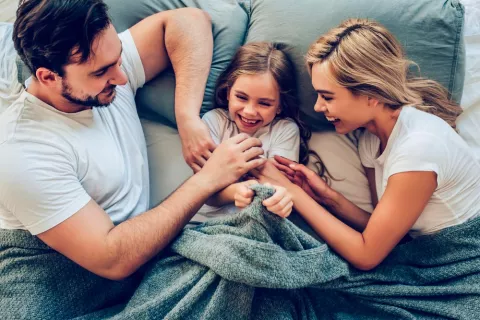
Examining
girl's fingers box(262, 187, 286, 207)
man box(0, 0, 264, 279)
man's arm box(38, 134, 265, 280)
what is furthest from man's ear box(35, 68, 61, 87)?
girl's fingers box(262, 187, 286, 207)

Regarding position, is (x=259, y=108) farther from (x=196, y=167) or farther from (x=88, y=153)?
(x=88, y=153)

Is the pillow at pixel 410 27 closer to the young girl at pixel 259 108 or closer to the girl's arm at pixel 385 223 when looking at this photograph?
the young girl at pixel 259 108

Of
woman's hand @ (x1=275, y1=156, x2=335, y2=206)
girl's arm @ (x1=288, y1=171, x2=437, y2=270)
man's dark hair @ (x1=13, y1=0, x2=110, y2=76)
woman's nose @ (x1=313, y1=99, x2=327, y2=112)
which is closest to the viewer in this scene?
man's dark hair @ (x1=13, y1=0, x2=110, y2=76)

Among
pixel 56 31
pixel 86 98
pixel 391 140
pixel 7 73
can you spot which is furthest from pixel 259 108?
pixel 7 73

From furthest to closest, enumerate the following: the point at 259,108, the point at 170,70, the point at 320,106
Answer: the point at 170,70
the point at 259,108
the point at 320,106

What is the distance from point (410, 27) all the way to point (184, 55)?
2.19 feet

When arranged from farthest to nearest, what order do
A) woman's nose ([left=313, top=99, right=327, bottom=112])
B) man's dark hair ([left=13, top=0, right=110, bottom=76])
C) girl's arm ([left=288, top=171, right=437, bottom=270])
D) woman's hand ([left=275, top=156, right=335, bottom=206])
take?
woman's hand ([left=275, top=156, right=335, bottom=206]) → woman's nose ([left=313, top=99, right=327, bottom=112]) → girl's arm ([left=288, top=171, right=437, bottom=270]) → man's dark hair ([left=13, top=0, right=110, bottom=76])

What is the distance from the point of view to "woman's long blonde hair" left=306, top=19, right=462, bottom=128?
1.17 m

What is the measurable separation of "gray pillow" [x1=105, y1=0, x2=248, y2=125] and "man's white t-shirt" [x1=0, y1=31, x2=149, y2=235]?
85 millimetres

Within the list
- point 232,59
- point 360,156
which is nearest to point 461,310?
point 360,156

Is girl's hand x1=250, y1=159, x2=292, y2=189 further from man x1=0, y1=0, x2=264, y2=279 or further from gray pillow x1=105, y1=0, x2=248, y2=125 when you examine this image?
gray pillow x1=105, y1=0, x2=248, y2=125

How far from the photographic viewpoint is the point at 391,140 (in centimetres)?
121

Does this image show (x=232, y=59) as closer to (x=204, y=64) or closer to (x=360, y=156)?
(x=204, y=64)

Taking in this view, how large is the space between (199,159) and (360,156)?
0.50m
